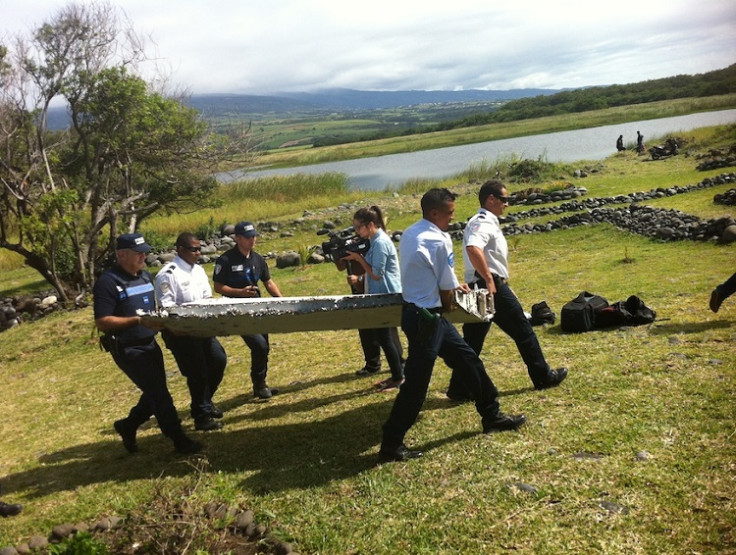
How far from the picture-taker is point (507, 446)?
16.2 ft

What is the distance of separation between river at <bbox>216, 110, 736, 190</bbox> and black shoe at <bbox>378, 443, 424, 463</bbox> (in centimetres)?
3344

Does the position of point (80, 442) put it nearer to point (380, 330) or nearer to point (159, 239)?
point (380, 330)

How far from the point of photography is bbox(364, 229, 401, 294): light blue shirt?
6.68 metres

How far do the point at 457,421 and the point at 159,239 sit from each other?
71.0 feet

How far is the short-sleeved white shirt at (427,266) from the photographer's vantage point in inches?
186

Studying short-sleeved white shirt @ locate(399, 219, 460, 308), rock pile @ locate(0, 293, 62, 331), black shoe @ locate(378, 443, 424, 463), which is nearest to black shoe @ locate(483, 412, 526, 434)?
black shoe @ locate(378, 443, 424, 463)

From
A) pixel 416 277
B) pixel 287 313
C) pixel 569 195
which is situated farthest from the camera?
pixel 569 195

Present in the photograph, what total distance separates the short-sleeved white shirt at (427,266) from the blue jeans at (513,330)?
115 centimetres

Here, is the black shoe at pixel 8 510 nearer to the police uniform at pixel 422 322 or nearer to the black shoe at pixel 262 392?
the black shoe at pixel 262 392

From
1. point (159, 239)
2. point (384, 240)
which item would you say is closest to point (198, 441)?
point (384, 240)

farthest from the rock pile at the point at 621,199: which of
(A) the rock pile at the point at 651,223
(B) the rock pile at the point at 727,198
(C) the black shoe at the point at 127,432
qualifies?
(C) the black shoe at the point at 127,432

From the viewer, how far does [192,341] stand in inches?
238

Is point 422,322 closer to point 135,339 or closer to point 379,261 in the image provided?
point 379,261

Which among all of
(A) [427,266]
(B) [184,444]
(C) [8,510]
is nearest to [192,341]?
(B) [184,444]
